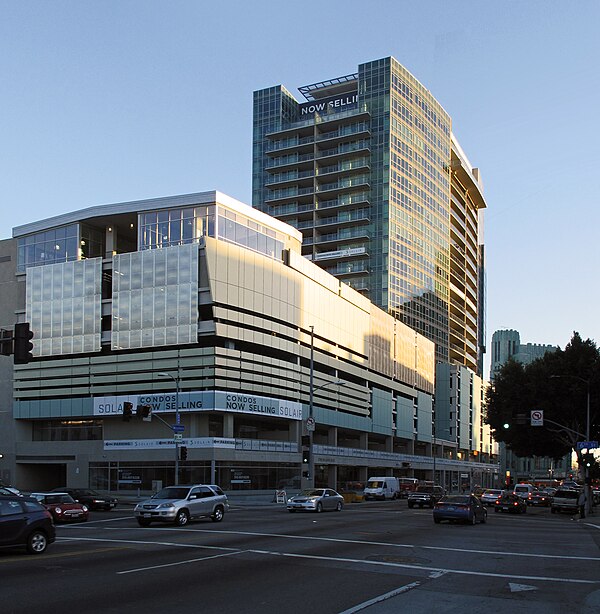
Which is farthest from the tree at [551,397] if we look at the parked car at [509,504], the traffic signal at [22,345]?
the traffic signal at [22,345]

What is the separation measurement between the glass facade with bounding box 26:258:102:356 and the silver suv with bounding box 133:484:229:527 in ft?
144

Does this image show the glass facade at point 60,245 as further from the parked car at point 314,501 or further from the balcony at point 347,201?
the balcony at point 347,201

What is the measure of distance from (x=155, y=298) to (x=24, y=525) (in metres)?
52.7

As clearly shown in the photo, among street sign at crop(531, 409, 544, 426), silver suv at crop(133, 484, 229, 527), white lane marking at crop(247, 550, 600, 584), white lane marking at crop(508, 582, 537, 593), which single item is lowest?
silver suv at crop(133, 484, 229, 527)

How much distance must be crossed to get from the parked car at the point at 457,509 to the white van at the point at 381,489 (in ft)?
112

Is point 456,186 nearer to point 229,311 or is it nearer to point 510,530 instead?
point 229,311

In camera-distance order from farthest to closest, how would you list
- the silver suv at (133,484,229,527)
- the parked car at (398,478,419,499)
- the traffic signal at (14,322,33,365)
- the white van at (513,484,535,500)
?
1. the parked car at (398,478,419,499)
2. the white van at (513,484,535,500)
3. the silver suv at (133,484,229,527)
4. the traffic signal at (14,322,33,365)

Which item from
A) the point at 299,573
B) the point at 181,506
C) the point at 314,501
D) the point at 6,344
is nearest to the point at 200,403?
the point at 314,501

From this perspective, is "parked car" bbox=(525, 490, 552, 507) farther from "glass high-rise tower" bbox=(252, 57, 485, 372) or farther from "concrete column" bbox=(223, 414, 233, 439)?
"glass high-rise tower" bbox=(252, 57, 485, 372)

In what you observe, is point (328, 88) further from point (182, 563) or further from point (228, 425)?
point (182, 563)

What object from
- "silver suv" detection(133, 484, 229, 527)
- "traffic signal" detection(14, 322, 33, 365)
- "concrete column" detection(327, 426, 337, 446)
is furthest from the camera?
"concrete column" detection(327, 426, 337, 446)

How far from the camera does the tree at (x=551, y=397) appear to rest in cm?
5972

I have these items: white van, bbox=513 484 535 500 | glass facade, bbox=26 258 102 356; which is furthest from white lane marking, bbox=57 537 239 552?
white van, bbox=513 484 535 500

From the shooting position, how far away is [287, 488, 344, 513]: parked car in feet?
137
